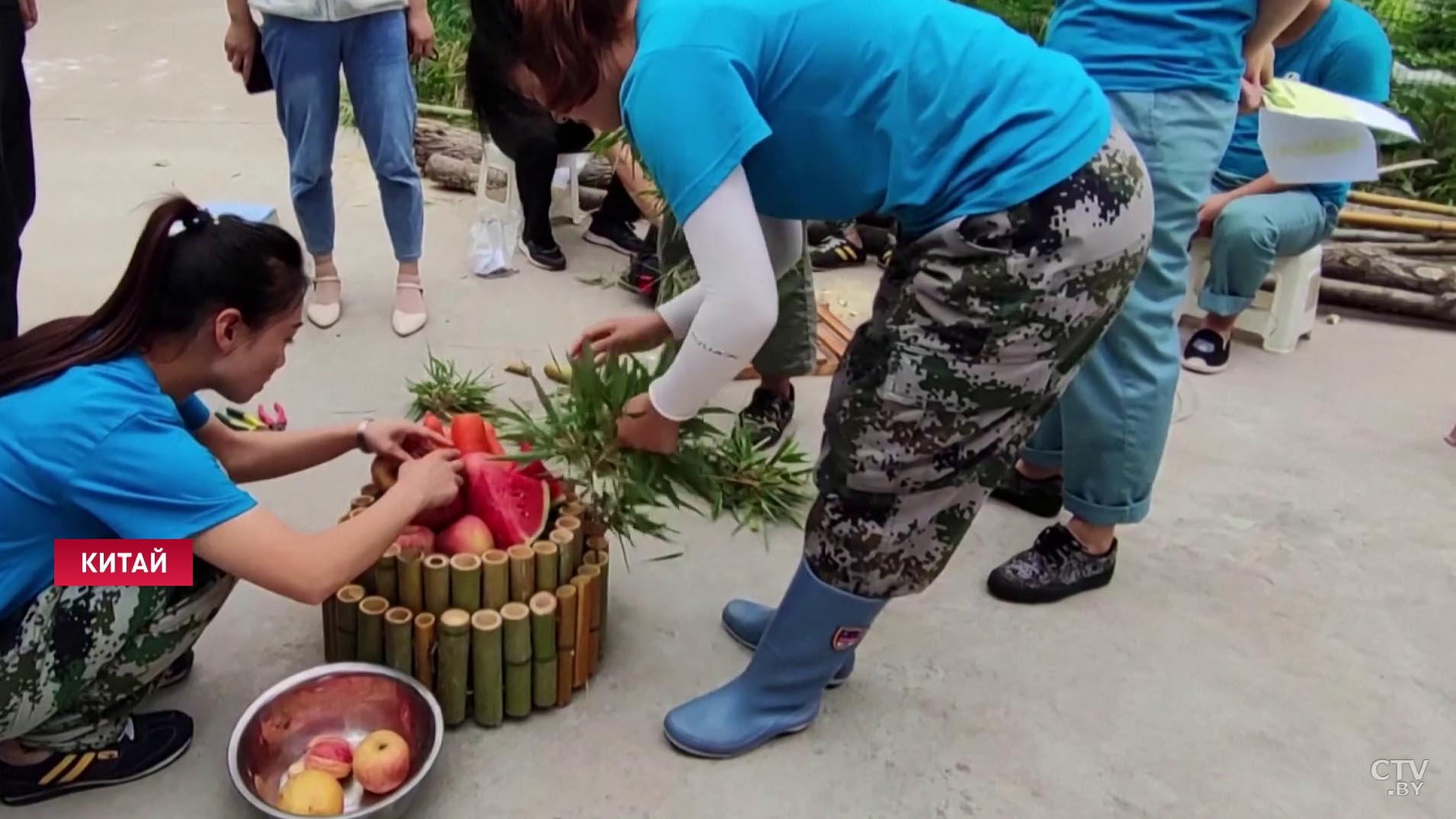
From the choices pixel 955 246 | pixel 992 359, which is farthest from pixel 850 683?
pixel 955 246

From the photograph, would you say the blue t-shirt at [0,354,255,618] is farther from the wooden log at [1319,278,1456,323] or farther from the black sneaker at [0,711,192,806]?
the wooden log at [1319,278,1456,323]

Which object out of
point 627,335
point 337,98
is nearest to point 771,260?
point 627,335

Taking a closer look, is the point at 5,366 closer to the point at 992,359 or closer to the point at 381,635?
the point at 381,635

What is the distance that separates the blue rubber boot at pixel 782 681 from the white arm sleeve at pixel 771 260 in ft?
1.39

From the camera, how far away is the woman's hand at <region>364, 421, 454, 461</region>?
1973 millimetres

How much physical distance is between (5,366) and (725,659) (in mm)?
1201

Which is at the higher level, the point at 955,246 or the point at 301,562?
the point at 955,246

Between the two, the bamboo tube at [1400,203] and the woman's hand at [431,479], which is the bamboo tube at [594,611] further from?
the bamboo tube at [1400,203]

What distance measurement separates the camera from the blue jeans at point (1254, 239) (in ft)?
11.5

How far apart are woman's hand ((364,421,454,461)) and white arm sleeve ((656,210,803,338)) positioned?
46cm

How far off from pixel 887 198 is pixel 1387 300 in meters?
3.29

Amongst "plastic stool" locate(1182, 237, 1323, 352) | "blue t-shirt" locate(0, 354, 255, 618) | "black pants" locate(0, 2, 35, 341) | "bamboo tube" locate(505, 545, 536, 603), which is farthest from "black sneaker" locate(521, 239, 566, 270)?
"blue t-shirt" locate(0, 354, 255, 618)

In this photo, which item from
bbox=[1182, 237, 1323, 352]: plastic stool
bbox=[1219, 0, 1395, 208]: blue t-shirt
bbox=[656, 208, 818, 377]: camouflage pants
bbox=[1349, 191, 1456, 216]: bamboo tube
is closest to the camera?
bbox=[656, 208, 818, 377]: camouflage pants

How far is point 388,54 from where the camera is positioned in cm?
318
